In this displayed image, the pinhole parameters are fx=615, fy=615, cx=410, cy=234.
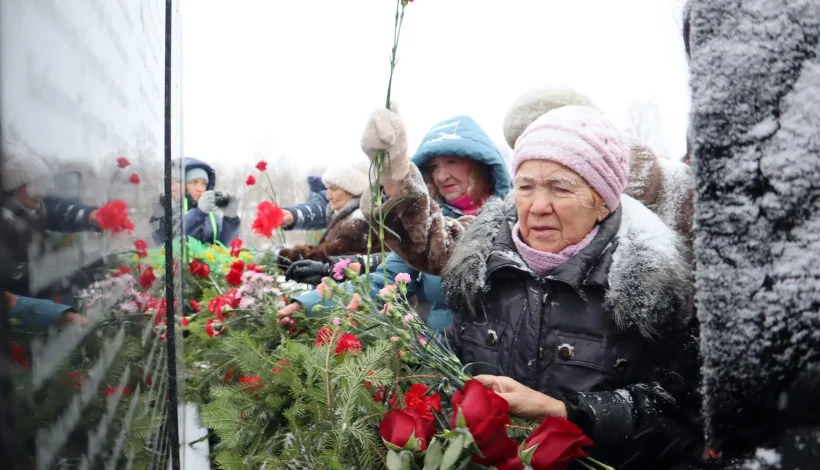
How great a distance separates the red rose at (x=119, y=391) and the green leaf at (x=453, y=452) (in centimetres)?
52

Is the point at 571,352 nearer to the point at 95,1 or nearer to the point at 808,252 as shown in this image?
the point at 808,252

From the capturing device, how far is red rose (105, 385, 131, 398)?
0.59 meters

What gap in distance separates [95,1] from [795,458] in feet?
2.33

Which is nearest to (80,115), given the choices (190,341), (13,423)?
(13,423)

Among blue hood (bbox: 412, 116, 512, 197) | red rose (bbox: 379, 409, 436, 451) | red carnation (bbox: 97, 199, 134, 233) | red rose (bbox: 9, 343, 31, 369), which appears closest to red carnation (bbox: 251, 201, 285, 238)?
blue hood (bbox: 412, 116, 512, 197)

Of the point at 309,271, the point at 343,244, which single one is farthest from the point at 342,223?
the point at 309,271

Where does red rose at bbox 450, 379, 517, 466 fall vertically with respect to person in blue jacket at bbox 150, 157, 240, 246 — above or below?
above

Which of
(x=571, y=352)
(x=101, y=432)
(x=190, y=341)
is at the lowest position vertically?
(x=190, y=341)

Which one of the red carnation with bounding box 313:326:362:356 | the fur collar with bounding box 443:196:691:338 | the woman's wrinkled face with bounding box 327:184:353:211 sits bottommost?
the woman's wrinkled face with bounding box 327:184:353:211

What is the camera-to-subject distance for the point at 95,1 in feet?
1.75

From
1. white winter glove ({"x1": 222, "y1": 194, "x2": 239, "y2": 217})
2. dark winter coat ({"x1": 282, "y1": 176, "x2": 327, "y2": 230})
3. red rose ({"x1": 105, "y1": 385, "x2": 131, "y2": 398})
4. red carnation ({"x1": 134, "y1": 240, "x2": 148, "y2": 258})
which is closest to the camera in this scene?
red rose ({"x1": 105, "y1": 385, "x2": 131, "y2": 398})

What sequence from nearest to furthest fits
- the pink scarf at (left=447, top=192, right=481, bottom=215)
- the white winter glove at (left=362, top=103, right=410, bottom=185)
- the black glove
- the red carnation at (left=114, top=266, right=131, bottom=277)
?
the red carnation at (left=114, top=266, right=131, bottom=277)
the white winter glove at (left=362, top=103, right=410, bottom=185)
the pink scarf at (left=447, top=192, right=481, bottom=215)
the black glove

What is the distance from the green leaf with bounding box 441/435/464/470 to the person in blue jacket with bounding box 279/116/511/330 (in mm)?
1550

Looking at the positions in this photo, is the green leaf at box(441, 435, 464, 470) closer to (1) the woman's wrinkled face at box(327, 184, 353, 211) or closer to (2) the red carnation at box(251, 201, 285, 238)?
(2) the red carnation at box(251, 201, 285, 238)
